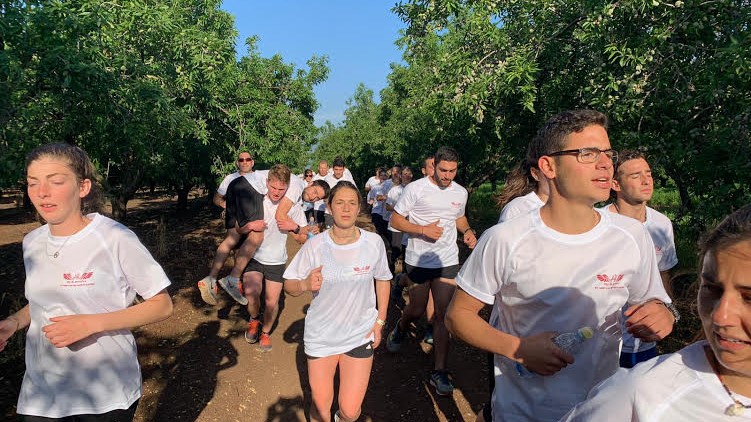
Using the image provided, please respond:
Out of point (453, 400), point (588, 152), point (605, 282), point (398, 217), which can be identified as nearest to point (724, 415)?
point (605, 282)

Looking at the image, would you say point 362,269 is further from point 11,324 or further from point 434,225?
point 11,324

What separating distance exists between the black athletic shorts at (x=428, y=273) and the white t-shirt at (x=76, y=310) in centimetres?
341

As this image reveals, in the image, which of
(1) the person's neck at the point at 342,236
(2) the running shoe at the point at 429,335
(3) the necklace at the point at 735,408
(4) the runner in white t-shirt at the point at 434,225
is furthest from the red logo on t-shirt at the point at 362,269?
(2) the running shoe at the point at 429,335

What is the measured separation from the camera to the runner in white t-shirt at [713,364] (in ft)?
3.30

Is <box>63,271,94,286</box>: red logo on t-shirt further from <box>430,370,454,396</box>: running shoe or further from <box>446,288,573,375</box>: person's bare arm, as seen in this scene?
<box>430,370,454,396</box>: running shoe

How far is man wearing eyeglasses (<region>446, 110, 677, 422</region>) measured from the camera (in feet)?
6.76

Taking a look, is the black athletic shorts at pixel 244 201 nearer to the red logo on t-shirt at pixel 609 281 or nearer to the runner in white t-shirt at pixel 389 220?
the runner in white t-shirt at pixel 389 220

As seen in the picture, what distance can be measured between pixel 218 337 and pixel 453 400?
3.37 meters

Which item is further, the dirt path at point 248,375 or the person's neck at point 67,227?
the dirt path at point 248,375

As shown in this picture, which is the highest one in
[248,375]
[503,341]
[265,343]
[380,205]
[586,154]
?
[586,154]

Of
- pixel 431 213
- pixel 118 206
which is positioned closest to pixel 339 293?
pixel 431 213

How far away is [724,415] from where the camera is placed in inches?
39.8

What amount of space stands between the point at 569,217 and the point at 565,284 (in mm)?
301

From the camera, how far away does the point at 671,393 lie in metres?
1.06
